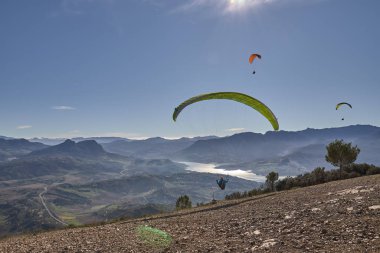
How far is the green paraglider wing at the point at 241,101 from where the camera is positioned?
15.4m

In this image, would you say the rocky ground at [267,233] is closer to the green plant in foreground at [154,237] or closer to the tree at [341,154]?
the green plant in foreground at [154,237]

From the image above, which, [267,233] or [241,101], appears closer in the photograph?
[267,233]

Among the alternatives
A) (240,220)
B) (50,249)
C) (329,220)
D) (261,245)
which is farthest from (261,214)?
(50,249)

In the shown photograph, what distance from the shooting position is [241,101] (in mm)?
16281

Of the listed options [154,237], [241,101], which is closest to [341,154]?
[241,101]

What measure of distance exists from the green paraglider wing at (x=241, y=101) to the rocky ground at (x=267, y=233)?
4878 millimetres

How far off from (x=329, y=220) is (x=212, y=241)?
214 inches

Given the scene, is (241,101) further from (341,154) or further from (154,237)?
(341,154)

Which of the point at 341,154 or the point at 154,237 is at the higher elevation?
the point at 341,154

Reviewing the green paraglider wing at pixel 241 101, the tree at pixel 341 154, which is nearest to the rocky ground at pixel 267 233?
the green paraglider wing at pixel 241 101

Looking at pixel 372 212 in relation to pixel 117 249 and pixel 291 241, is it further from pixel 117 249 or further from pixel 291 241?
pixel 117 249

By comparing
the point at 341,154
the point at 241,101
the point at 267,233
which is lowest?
the point at 267,233

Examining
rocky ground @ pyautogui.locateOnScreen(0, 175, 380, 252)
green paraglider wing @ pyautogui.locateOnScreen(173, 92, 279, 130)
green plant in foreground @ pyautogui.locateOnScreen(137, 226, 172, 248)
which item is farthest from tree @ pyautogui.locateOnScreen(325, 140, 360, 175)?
green plant in foreground @ pyautogui.locateOnScreen(137, 226, 172, 248)

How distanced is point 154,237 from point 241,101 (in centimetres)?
831
